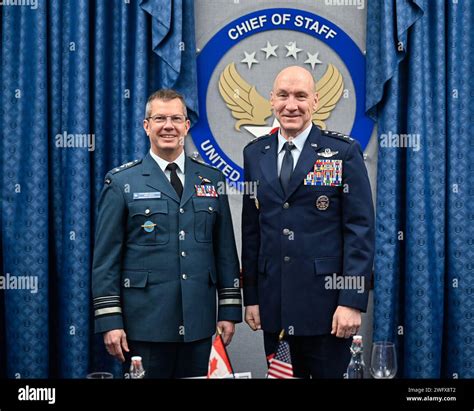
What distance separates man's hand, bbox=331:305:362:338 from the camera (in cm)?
265

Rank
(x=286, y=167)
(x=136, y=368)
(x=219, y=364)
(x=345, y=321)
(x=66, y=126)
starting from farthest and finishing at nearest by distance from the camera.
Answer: (x=66, y=126) < (x=286, y=167) < (x=345, y=321) < (x=136, y=368) < (x=219, y=364)

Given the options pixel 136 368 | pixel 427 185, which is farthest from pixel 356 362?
pixel 427 185

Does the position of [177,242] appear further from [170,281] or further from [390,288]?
[390,288]

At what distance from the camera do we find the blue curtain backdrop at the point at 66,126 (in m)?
3.60

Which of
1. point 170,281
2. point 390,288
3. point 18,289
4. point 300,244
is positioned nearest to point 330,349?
point 300,244

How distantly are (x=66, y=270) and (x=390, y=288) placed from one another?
5.47ft

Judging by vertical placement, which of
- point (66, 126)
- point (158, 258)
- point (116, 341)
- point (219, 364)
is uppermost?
point (66, 126)

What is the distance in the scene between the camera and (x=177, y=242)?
2748 mm

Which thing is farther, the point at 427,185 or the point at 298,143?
the point at 427,185

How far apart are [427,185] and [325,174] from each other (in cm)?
120

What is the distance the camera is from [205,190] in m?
2.82

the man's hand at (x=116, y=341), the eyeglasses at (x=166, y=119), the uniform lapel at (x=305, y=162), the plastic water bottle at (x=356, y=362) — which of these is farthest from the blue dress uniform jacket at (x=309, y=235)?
the plastic water bottle at (x=356, y=362)

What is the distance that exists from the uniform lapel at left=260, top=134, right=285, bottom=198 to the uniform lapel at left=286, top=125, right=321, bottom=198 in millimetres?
50

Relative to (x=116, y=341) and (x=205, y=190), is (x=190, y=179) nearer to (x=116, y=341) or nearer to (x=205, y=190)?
(x=205, y=190)
